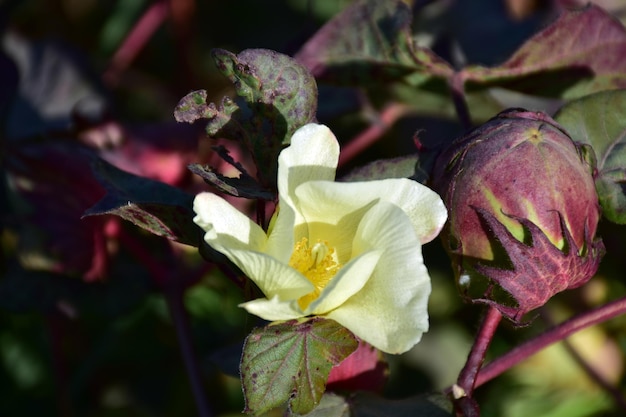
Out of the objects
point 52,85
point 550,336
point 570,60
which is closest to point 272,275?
point 550,336

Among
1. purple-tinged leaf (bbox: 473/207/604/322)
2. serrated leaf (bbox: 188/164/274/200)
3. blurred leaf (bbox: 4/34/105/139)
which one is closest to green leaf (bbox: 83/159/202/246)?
serrated leaf (bbox: 188/164/274/200)

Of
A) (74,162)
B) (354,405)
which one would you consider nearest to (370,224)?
(354,405)

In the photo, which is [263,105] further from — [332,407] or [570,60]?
[570,60]

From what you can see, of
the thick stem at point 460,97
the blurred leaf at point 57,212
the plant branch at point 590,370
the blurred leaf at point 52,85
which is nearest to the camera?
the thick stem at point 460,97

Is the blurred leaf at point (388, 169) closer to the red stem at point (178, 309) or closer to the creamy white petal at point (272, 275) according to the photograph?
the creamy white petal at point (272, 275)

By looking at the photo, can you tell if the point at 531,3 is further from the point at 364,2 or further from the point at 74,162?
the point at 74,162

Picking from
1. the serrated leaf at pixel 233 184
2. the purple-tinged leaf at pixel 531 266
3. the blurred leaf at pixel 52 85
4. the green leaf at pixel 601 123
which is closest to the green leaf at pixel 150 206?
the serrated leaf at pixel 233 184
